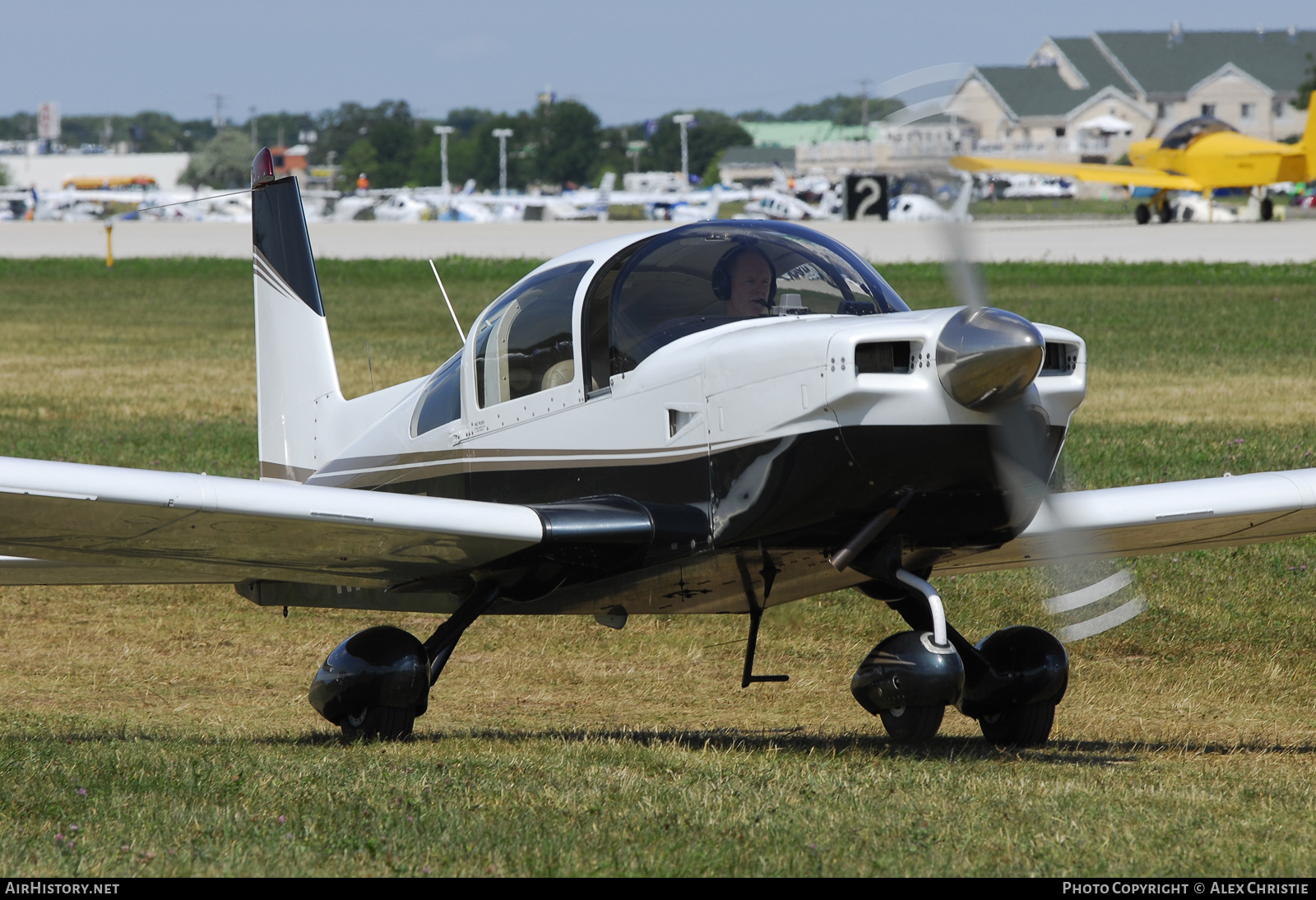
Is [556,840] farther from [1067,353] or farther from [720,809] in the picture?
[1067,353]

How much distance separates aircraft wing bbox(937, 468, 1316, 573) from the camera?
7.00 m

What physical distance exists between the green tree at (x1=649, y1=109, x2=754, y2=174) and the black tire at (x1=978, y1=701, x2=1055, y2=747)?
181 m

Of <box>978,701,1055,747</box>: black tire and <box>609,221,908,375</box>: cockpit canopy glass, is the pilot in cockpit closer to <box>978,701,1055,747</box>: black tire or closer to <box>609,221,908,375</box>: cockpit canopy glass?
<box>609,221,908,375</box>: cockpit canopy glass

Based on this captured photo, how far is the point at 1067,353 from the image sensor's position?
5816 millimetres

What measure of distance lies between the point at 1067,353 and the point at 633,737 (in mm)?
2954

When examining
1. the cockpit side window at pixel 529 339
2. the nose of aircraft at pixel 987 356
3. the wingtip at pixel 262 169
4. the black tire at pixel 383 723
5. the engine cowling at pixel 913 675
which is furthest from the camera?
the wingtip at pixel 262 169

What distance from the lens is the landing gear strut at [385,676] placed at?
6.98 meters

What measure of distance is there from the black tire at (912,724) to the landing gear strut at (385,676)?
6.36 feet

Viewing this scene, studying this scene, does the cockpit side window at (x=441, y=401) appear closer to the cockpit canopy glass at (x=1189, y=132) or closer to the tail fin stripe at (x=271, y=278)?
the tail fin stripe at (x=271, y=278)

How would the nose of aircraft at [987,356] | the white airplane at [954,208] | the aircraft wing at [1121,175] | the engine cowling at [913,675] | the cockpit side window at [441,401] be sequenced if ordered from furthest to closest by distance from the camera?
the aircraft wing at [1121,175], the cockpit side window at [441,401], the engine cowling at [913,675], the white airplane at [954,208], the nose of aircraft at [987,356]

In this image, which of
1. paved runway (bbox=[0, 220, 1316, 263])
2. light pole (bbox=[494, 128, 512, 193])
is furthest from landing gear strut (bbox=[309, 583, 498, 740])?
light pole (bbox=[494, 128, 512, 193])

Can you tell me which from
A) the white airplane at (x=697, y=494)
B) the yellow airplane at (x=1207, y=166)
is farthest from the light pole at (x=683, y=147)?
the white airplane at (x=697, y=494)
